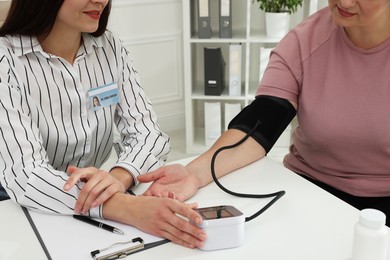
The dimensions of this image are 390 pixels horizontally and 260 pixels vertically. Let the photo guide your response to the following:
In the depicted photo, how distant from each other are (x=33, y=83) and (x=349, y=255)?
0.97m

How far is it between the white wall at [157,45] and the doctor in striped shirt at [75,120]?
173 cm

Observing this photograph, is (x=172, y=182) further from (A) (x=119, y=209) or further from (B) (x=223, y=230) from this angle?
(B) (x=223, y=230)

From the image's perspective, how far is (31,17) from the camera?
56.0 inches

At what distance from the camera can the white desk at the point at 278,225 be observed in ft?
3.22

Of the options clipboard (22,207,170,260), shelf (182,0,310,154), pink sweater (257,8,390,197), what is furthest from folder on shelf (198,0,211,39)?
clipboard (22,207,170,260)

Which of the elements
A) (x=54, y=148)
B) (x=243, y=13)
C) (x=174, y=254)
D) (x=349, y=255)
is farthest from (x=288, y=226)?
(x=243, y=13)

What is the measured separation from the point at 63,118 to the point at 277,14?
186cm

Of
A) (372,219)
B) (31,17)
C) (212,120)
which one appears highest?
(31,17)

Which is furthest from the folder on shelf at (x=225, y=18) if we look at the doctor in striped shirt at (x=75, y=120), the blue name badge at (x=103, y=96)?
the blue name badge at (x=103, y=96)

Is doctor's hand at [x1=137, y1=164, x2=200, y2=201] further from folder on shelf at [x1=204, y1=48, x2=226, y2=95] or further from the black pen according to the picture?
folder on shelf at [x1=204, y1=48, x2=226, y2=95]

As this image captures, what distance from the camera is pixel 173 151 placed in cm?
334

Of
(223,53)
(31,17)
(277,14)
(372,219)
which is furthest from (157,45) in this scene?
(372,219)

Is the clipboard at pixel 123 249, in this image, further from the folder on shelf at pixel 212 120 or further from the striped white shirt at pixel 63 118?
the folder on shelf at pixel 212 120

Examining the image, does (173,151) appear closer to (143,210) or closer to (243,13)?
(243,13)
